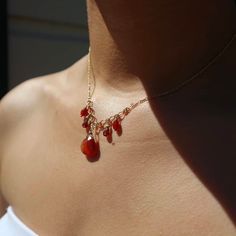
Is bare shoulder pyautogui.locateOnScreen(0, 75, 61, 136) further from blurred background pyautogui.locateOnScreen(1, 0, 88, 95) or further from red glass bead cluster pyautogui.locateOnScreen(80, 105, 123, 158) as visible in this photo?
blurred background pyautogui.locateOnScreen(1, 0, 88, 95)

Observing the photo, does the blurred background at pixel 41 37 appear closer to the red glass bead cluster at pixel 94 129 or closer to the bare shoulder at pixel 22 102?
the bare shoulder at pixel 22 102

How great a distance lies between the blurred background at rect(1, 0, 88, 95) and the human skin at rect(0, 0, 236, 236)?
1355mm

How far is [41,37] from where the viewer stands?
2209mm

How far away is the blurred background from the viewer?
2102 mm

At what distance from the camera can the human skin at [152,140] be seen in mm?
644

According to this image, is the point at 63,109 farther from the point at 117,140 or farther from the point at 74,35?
the point at 74,35

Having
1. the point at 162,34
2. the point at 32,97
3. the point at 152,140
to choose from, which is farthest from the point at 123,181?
the point at 32,97

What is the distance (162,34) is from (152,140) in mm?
150

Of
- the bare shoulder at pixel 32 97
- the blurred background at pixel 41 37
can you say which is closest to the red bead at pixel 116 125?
the bare shoulder at pixel 32 97

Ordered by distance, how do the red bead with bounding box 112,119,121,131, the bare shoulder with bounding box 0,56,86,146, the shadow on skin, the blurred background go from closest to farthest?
the shadow on skin
the red bead with bounding box 112,119,121,131
the bare shoulder with bounding box 0,56,86,146
the blurred background

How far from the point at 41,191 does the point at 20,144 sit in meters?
0.13

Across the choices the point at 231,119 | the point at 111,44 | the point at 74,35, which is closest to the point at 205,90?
the point at 231,119

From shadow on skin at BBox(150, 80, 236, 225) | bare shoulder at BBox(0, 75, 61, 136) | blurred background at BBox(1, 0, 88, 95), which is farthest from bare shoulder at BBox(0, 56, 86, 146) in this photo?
blurred background at BBox(1, 0, 88, 95)

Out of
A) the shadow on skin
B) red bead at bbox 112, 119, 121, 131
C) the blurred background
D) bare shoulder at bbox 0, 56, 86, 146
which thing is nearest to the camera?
the shadow on skin
